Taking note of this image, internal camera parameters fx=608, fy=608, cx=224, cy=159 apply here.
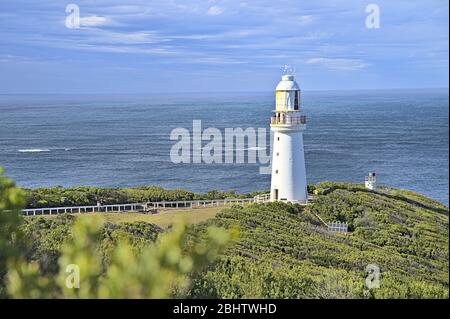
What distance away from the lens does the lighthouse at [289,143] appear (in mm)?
21516

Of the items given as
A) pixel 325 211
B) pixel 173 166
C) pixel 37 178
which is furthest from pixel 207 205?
pixel 173 166

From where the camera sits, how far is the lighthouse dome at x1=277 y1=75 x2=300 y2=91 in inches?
849

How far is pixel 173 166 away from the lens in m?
47.8

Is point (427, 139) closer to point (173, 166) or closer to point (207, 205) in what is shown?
point (173, 166)

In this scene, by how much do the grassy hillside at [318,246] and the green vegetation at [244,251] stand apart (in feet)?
0.11

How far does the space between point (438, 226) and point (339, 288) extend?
527 inches

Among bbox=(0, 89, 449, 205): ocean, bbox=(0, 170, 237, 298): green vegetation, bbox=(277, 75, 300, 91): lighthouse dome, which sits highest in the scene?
bbox=(277, 75, 300, 91): lighthouse dome

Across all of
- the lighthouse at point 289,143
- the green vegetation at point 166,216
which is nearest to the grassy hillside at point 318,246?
the green vegetation at point 166,216

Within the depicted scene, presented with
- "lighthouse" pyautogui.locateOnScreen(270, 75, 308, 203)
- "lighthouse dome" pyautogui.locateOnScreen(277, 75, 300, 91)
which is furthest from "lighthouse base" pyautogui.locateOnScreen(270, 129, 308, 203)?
"lighthouse dome" pyautogui.locateOnScreen(277, 75, 300, 91)

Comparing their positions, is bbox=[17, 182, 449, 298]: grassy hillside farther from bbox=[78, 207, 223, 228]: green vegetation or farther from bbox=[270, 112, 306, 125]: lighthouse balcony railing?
bbox=[270, 112, 306, 125]: lighthouse balcony railing

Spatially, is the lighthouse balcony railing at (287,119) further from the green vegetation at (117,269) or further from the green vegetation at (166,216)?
the green vegetation at (117,269)

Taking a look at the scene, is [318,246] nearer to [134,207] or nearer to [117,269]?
[134,207]

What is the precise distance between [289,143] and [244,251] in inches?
336
